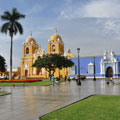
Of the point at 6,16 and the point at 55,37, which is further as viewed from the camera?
the point at 55,37

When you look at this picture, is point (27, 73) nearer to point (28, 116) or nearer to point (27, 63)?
point (27, 63)

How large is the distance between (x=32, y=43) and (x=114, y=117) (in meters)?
56.0

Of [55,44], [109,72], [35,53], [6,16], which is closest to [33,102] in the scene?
[6,16]

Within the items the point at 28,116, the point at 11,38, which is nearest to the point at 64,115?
the point at 28,116

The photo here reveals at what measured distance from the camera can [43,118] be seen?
5289 millimetres

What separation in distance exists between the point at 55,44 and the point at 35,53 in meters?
7.51

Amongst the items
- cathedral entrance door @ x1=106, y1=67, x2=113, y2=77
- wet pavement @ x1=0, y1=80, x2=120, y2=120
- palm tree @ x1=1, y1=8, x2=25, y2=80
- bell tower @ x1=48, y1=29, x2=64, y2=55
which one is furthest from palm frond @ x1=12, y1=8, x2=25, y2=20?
cathedral entrance door @ x1=106, y1=67, x2=113, y2=77

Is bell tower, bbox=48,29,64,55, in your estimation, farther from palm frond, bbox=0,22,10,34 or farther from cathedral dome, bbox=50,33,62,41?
palm frond, bbox=0,22,10,34

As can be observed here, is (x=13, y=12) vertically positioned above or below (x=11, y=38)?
above

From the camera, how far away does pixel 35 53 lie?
58531mm

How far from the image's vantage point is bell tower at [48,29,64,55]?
55875mm

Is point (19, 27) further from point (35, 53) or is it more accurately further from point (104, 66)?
point (104, 66)

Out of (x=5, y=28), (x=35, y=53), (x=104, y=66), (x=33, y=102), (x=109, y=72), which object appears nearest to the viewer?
(x=33, y=102)

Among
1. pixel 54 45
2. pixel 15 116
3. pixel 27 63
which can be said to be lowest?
pixel 15 116
